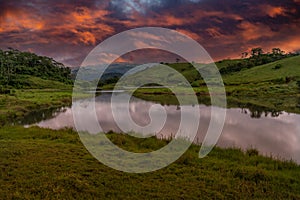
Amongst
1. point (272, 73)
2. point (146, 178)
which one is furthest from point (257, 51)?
point (146, 178)

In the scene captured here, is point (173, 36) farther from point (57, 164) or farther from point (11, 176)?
point (11, 176)

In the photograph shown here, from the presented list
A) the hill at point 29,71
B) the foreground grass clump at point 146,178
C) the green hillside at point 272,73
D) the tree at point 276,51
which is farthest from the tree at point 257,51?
the foreground grass clump at point 146,178

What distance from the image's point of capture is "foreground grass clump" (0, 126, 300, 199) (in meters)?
8.91

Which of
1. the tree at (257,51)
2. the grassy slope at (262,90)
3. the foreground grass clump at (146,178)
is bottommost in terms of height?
the foreground grass clump at (146,178)

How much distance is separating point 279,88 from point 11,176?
3194 inches

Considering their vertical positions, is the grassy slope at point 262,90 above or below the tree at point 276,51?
below

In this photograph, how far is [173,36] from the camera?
19594 millimetres

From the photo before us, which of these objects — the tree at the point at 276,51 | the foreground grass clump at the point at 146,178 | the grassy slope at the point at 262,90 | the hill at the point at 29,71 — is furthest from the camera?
the tree at the point at 276,51

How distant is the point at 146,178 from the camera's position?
10.3m

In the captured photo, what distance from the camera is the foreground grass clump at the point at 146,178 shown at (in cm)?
891

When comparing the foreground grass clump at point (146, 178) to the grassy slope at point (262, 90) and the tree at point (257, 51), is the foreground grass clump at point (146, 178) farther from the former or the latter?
the tree at point (257, 51)

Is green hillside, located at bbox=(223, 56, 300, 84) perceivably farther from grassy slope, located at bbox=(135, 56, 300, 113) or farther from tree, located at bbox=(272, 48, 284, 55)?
tree, located at bbox=(272, 48, 284, 55)

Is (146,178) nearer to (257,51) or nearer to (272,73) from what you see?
(272,73)

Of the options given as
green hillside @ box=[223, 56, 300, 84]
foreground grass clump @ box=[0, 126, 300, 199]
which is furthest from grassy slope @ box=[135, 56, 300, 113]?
foreground grass clump @ box=[0, 126, 300, 199]
